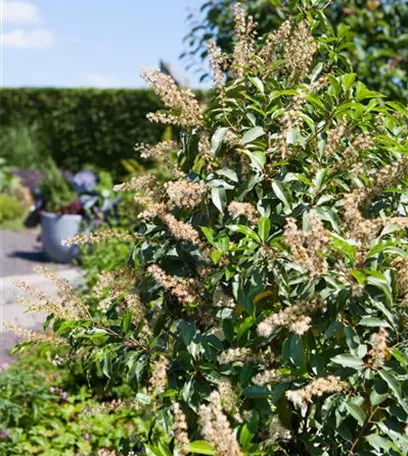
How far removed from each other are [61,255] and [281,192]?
6749 mm

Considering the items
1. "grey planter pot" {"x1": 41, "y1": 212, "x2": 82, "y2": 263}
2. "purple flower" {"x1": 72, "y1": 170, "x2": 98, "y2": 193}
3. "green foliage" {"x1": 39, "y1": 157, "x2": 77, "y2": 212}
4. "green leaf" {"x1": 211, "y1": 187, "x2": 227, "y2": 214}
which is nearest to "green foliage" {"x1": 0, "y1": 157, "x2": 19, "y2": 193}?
"green foliage" {"x1": 39, "y1": 157, "x2": 77, "y2": 212}

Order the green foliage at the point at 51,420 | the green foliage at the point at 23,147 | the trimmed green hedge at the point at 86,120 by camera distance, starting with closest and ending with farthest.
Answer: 1. the green foliage at the point at 51,420
2. the trimmed green hedge at the point at 86,120
3. the green foliage at the point at 23,147

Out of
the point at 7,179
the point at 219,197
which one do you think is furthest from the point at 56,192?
the point at 219,197

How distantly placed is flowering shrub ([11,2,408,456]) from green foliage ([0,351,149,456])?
5.15 ft

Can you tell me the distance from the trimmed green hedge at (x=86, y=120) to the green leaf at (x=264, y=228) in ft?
36.0

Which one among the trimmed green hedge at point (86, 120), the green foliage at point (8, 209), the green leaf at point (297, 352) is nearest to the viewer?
the green leaf at point (297, 352)

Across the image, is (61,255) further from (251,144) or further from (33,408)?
(251,144)

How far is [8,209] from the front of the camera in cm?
1132

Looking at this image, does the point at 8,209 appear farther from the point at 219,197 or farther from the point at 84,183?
the point at 219,197

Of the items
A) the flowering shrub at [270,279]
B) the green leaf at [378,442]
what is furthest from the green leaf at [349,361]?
the green leaf at [378,442]

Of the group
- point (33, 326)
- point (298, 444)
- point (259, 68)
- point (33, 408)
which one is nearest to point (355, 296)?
point (298, 444)

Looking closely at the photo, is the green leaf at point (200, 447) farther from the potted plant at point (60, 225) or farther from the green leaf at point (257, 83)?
the potted plant at point (60, 225)

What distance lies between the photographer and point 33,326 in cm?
613

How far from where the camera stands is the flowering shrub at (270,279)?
2.03 metres
